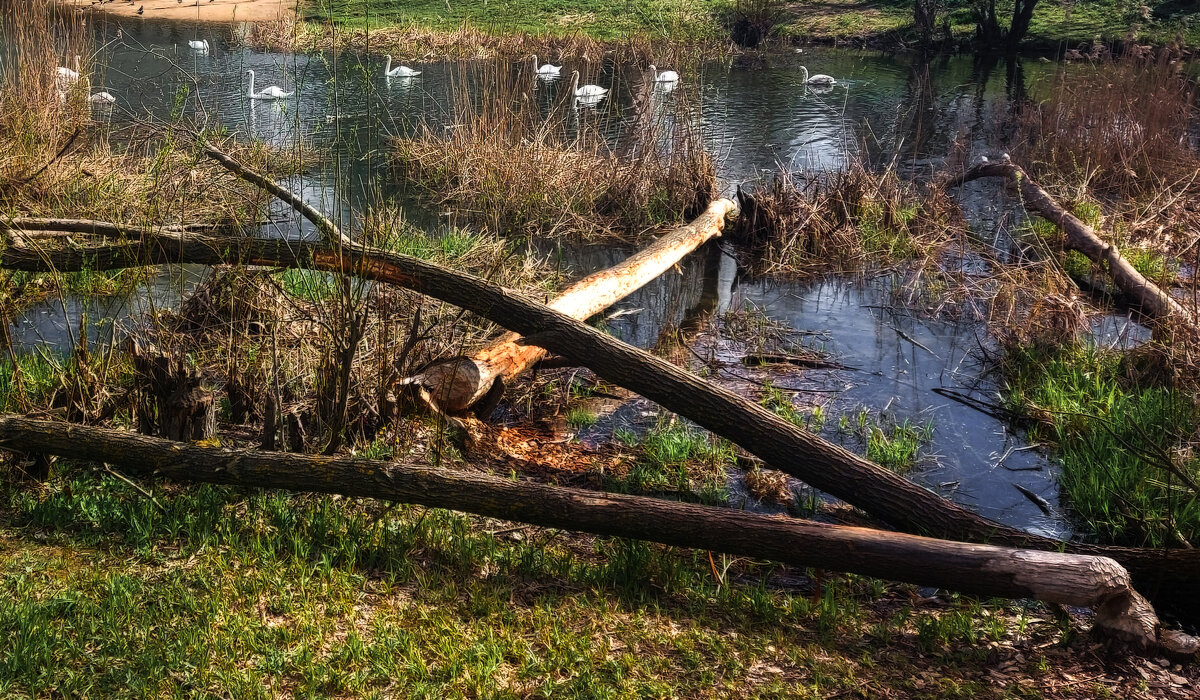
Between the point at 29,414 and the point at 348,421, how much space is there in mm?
1490

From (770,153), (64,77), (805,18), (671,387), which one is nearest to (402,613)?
(671,387)

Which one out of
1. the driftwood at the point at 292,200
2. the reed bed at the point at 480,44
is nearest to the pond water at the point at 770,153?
the driftwood at the point at 292,200

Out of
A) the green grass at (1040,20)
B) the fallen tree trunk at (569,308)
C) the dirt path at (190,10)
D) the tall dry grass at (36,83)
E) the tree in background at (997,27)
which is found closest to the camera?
the fallen tree trunk at (569,308)

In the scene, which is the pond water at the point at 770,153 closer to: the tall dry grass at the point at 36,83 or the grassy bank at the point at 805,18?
the tall dry grass at the point at 36,83

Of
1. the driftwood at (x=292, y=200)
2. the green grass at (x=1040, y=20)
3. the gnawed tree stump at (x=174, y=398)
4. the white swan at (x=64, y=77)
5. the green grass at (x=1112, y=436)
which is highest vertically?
the green grass at (x=1040, y=20)

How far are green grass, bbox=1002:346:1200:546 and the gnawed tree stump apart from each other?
4.04 metres

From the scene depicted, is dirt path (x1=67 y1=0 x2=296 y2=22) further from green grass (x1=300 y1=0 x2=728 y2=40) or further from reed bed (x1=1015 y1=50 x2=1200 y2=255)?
reed bed (x1=1015 y1=50 x2=1200 y2=255)

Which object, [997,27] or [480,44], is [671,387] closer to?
[480,44]

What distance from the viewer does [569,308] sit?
7.11 metres

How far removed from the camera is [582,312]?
7.30 m

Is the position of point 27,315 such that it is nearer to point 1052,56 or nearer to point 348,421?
point 348,421

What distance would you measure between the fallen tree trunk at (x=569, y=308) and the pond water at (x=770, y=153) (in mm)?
388

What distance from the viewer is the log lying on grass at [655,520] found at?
146 inches

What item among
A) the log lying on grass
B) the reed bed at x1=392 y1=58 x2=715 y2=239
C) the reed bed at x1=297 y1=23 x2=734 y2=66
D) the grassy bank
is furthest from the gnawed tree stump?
the grassy bank
